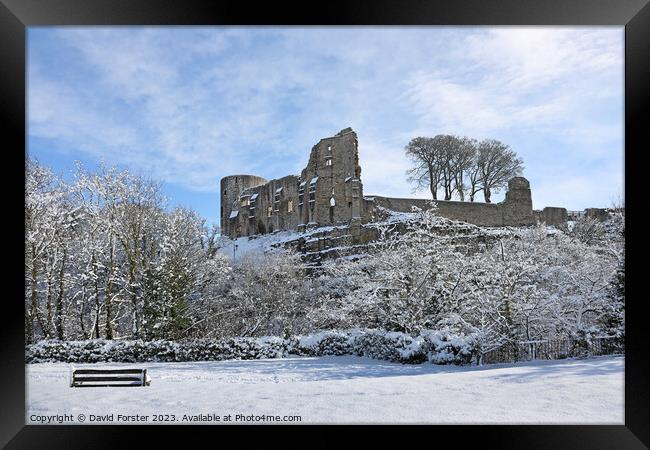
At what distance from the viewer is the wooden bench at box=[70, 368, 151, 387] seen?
6.21 metres

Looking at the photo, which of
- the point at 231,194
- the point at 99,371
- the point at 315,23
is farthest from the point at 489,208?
the point at 315,23

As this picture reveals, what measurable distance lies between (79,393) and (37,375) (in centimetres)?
285

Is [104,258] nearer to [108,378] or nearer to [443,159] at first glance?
[108,378]

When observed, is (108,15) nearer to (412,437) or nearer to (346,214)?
(412,437)

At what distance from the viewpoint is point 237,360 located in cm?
1090

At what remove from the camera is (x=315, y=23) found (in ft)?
13.4

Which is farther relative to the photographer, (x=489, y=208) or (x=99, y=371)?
(x=489, y=208)

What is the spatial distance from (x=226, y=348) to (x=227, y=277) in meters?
6.01

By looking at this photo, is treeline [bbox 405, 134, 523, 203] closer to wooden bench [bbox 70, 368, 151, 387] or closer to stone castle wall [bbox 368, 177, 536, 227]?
stone castle wall [bbox 368, 177, 536, 227]

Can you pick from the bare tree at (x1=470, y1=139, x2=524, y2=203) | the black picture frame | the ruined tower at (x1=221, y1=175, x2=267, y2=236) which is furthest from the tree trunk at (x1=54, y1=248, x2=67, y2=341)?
the bare tree at (x1=470, y1=139, x2=524, y2=203)

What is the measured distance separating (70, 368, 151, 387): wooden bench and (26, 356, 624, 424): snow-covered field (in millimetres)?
155

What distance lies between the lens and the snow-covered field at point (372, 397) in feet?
15.1
